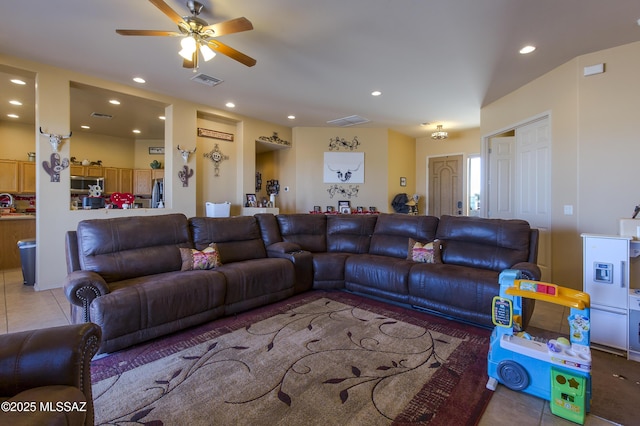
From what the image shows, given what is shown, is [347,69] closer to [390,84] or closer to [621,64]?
[390,84]

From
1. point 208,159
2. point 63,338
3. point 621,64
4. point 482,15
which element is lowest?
point 63,338

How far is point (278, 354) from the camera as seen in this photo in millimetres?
2246

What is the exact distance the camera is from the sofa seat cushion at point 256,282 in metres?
3.00

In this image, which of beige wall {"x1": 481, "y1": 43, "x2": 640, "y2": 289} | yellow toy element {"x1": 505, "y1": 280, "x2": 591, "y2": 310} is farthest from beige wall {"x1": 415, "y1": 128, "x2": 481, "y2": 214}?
yellow toy element {"x1": 505, "y1": 280, "x2": 591, "y2": 310}

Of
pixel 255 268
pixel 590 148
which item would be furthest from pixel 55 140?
pixel 590 148

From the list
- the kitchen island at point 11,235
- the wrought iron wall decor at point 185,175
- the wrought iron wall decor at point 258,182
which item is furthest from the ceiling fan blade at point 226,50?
the kitchen island at point 11,235

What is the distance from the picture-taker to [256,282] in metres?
3.17

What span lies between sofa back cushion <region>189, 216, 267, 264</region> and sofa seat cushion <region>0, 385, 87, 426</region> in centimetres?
235

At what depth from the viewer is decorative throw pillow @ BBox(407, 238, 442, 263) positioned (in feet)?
11.3

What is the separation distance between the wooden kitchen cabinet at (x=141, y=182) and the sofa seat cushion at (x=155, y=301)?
20.0 feet

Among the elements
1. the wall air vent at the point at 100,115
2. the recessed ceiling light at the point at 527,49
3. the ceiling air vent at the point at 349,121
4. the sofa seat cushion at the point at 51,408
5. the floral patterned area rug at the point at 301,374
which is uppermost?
the ceiling air vent at the point at 349,121

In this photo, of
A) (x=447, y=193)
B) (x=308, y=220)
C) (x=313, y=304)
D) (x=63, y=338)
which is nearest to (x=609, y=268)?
(x=313, y=304)

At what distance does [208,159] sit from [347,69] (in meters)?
3.37

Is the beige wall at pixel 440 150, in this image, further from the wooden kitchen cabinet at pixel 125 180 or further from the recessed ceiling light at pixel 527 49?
the wooden kitchen cabinet at pixel 125 180
